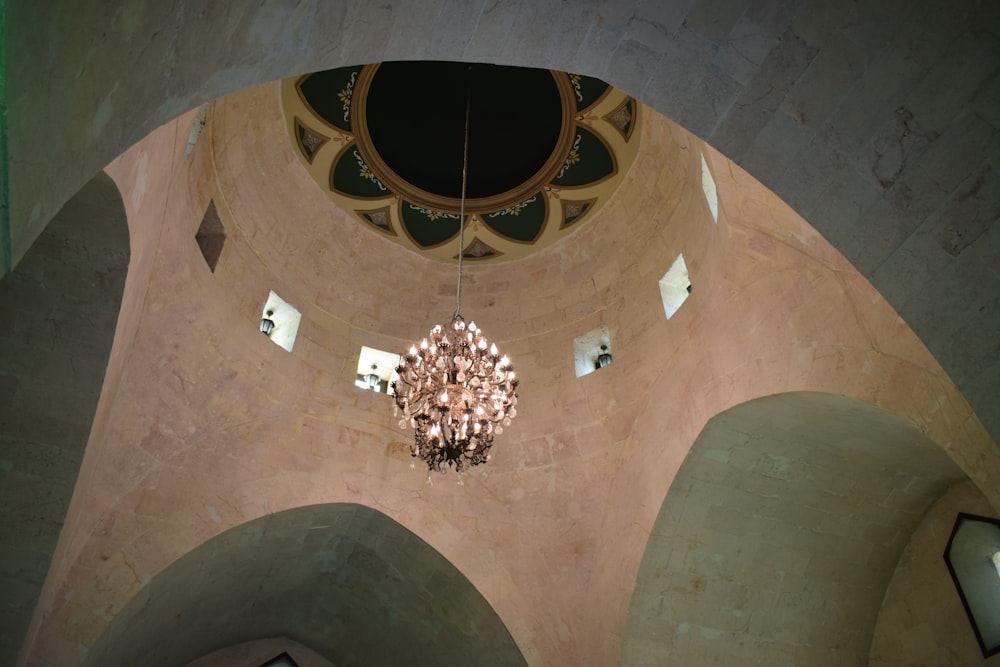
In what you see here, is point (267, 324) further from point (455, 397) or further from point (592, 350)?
point (592, 350)

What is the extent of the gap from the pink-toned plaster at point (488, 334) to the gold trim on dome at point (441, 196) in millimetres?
820

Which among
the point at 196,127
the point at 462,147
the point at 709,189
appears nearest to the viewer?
the point at 196,127

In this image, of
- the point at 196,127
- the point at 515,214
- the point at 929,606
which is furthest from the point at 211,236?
the point at 929,606

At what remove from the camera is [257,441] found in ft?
29.3

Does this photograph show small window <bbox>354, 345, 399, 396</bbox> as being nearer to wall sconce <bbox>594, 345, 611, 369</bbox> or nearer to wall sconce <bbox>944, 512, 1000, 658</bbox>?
wall sconce <bbox>594, 345, 611, 369</bbox>

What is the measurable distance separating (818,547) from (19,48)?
28.6ft

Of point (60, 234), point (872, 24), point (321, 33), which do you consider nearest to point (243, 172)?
point (60, 234)

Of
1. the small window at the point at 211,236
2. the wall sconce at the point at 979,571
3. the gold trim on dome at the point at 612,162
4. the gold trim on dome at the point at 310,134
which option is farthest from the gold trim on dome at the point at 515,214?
the wall sconce at the point at 979,571

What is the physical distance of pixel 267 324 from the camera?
9523mm

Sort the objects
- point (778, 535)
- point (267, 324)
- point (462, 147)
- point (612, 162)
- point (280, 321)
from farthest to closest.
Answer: point (462, 147) < point (612, 162) < point (280, 321) < point (267, 324) < point (778, 535)

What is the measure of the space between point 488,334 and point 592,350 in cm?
156

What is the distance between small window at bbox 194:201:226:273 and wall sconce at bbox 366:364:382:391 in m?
2.67

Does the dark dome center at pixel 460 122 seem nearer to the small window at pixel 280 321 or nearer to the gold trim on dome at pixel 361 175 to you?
the gold trim on dome at pixel 361 175

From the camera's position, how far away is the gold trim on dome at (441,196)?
32.7 ft
